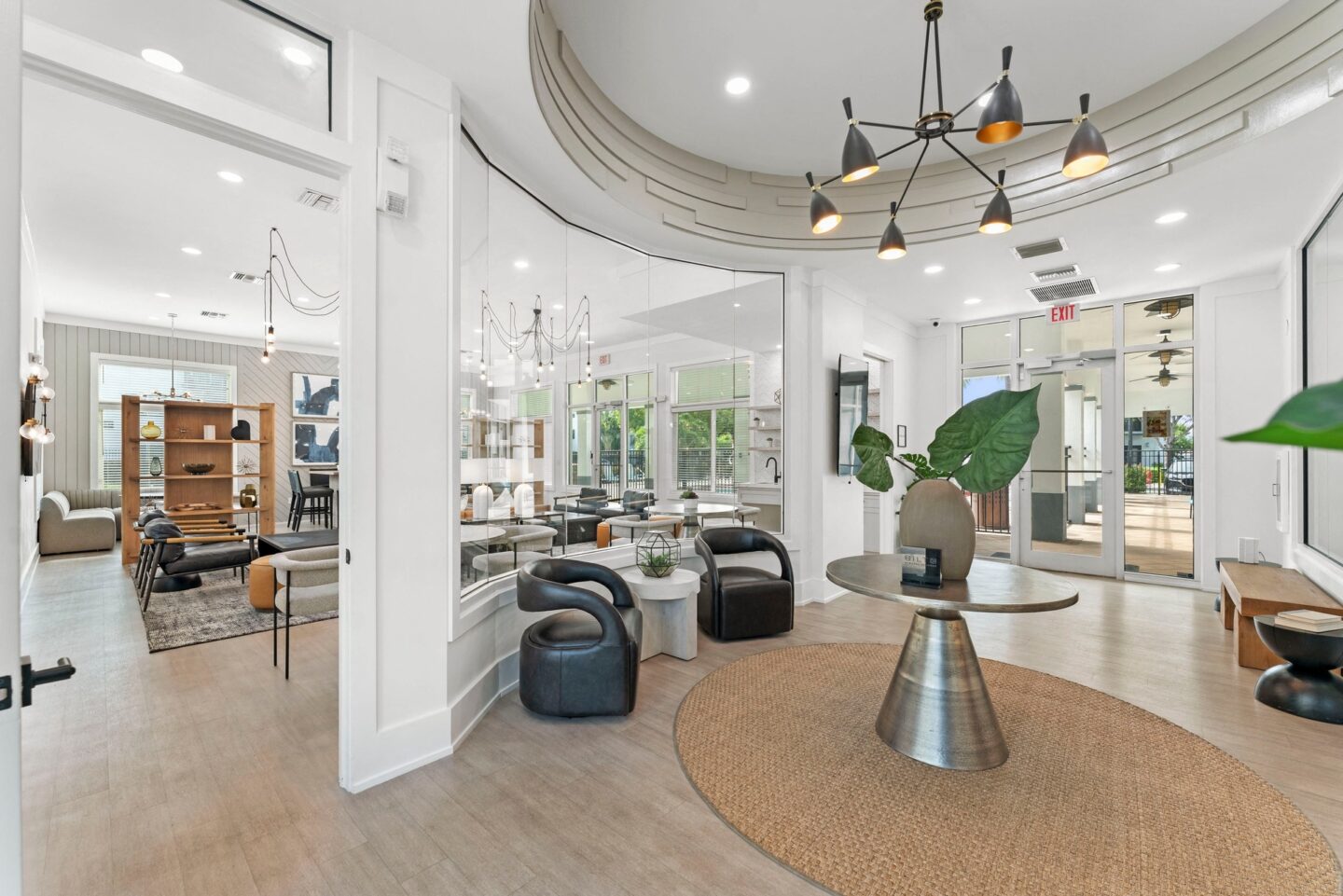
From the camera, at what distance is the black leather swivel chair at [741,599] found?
4.29 metres

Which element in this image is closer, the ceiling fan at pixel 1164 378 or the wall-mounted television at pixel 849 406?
the wall-mounted television at pixel 849 406

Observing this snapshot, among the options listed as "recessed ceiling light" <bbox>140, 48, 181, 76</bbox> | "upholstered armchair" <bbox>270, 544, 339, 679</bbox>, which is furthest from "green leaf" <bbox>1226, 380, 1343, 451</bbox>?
"upholstered armchair" <bbox>270, 544, 339, 679</bbox>

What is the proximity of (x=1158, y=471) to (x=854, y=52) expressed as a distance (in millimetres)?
5454

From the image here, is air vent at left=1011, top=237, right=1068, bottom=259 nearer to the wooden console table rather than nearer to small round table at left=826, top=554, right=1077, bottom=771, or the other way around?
the wooden console table

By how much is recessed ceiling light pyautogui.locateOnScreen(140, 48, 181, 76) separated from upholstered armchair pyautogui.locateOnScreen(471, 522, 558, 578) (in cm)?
231

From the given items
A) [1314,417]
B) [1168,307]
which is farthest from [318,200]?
[1168,307]

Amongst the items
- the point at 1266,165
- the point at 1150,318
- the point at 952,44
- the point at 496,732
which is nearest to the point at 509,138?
the point at 952,44

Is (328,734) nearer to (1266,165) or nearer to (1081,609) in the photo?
(1081,609)

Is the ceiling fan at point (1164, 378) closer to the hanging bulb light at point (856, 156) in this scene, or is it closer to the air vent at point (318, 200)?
the hanging bulb light at point (856, 156)

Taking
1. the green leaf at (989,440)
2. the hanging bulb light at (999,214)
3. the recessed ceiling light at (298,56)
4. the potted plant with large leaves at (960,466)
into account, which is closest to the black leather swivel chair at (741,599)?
the potted plant with large leaves at (960,466)

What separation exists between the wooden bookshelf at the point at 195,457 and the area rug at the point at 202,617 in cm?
197

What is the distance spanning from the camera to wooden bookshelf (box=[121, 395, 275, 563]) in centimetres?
736

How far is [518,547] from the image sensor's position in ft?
12.2

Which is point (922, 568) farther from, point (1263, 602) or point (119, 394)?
point (119, 394)
